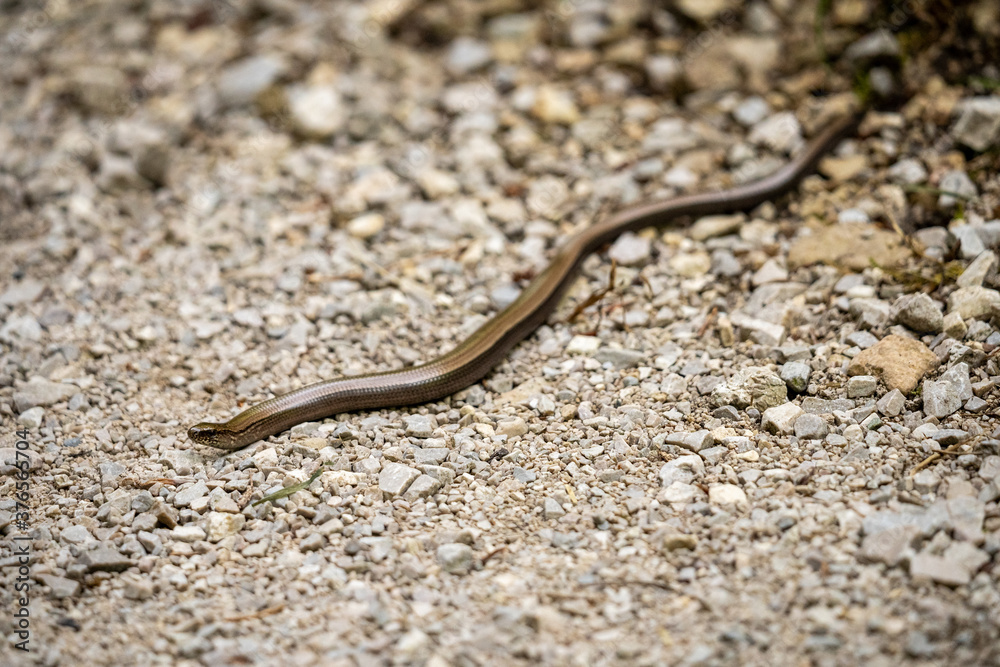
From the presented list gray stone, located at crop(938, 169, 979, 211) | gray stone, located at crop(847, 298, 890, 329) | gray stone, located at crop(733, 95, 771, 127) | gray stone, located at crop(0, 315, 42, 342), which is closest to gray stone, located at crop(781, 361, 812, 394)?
gray stone, located at crop(847, 298, 890, 329)

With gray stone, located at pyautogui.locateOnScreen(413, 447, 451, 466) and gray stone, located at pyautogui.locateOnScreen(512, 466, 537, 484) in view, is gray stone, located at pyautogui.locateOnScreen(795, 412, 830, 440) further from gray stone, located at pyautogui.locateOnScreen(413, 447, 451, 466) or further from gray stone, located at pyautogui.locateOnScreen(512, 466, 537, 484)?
gray stone, located at pyautogui.locateOnScreen(413, 447, 451, 466)

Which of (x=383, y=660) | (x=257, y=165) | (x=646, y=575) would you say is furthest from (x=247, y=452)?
(x=257, y=165)

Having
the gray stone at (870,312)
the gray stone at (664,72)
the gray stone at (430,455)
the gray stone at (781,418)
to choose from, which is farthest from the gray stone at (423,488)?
the gray stone at (664,72)

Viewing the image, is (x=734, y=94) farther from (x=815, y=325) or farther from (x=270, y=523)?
(x=270, y=523)

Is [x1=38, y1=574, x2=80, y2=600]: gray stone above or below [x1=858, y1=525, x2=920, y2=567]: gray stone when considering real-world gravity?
above

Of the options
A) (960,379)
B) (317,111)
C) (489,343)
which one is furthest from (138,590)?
(317,111)

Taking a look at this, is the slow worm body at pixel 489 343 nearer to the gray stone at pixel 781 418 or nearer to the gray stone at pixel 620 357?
the gray stone at pixel 620 357

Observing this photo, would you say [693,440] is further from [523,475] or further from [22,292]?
[22,292]

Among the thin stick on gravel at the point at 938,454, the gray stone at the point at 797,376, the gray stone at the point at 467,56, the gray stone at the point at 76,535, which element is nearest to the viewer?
the thin stick on gravel at the point at 938,454
